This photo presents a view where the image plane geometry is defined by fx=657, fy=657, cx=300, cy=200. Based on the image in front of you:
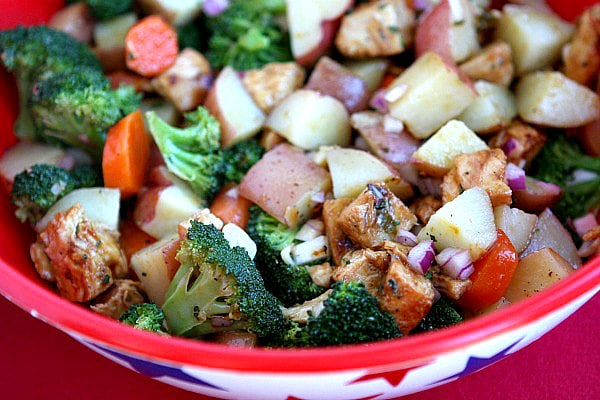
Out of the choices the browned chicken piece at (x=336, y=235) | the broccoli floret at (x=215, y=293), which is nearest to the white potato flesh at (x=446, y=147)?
the browned chicken piece at (x=336, y=235)

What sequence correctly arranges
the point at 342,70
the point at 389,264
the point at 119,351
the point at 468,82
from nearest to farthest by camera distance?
the point at 119,351
the point at 389,264
the point at 468,82
the point at 342,70

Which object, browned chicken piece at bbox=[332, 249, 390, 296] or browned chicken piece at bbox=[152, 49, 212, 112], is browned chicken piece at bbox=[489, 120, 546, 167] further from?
browned chicken piece at bbox=[152, 49, 212, 112]

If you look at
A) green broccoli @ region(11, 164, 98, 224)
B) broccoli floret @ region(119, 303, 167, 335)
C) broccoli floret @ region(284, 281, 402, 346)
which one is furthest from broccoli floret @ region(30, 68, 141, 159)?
broccoli floret @ region(284, 281, 402, 346)

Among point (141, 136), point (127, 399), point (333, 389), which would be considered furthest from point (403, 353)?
point (141, 136)

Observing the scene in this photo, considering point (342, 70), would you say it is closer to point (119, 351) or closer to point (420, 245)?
point (420, 245)

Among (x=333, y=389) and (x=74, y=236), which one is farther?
(x=74, y=236)

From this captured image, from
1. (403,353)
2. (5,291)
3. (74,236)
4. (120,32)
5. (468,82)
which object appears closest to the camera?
(403,353)
